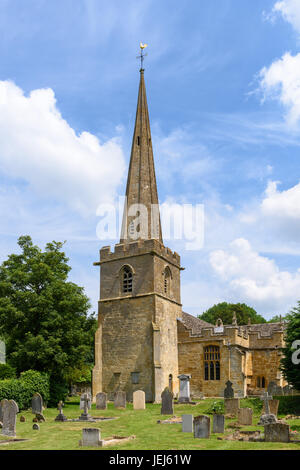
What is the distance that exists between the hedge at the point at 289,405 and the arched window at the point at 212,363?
731cm

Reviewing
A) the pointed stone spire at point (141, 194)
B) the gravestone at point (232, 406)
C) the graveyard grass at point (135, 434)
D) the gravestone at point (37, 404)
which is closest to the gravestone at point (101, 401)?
the graveyard grass at point (135, 434)

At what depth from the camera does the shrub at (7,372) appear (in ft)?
91.7

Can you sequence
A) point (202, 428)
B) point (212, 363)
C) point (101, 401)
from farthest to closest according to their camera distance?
point (212, 363)
point (101, 401)
point (202, 428)

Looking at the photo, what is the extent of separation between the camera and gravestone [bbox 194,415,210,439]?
13.5m

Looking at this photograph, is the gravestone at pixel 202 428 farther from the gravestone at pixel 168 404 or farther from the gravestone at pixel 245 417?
the gravestone at pixel 168 404

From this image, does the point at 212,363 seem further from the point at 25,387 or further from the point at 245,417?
the point at 245,417

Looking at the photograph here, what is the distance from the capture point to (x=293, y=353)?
21953mm

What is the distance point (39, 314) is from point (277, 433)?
18777 millimetres

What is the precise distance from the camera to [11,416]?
15.2 metres

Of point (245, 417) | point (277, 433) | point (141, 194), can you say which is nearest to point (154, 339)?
point (141, 194)

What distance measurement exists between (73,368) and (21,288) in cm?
647

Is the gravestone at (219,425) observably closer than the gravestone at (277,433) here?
No

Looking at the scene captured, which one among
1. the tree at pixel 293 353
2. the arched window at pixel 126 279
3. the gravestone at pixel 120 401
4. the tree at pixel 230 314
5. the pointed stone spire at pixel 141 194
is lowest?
the gravestone at pixel 120 401
